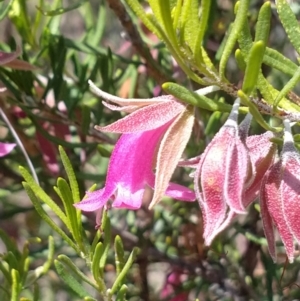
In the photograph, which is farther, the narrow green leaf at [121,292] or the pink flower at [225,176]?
the narrow green leaf at [121,292]

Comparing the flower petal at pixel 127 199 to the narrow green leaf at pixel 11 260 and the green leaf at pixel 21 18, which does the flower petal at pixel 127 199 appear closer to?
the narrow green leaf at pixel 11 260

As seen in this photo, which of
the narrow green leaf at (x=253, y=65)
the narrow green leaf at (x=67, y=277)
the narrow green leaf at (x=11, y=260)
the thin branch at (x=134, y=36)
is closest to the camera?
the narrow green leaf at (x=253, y=65)

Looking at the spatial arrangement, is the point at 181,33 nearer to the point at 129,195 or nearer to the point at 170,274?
the point at 129,195

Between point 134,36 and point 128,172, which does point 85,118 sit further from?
point 128,172

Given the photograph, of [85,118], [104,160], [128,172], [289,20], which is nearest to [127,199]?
[128,172]

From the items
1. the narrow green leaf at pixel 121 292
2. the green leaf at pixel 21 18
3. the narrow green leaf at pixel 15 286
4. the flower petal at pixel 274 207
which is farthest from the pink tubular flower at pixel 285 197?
the green leaf at pixel 21 18

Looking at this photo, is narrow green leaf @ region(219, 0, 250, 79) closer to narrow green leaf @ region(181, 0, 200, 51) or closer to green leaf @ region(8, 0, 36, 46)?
narrow green leaf @ region(181, 0, 200, 51)
